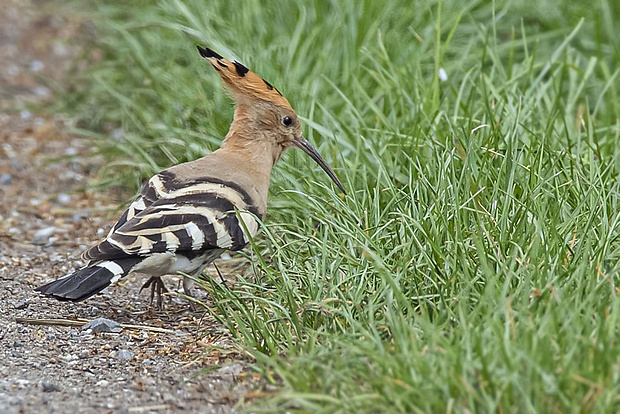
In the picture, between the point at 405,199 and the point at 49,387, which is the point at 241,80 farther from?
→ the point at 49,387

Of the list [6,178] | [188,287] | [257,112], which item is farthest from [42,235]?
[257,112]

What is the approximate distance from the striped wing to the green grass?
0.51ft

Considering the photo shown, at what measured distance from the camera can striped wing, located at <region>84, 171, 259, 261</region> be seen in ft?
11.4

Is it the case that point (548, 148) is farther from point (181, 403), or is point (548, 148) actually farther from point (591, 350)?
point (181, 403)

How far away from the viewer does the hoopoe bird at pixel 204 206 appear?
3471mm

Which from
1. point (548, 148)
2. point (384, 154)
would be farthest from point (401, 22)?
point (548, 148)

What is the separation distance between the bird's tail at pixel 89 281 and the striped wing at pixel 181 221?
0.11ft

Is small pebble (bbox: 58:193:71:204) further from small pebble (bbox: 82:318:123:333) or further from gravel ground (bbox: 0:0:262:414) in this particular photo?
small pebble (bbox: 82:318:123:333)

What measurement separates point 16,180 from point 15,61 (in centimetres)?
220

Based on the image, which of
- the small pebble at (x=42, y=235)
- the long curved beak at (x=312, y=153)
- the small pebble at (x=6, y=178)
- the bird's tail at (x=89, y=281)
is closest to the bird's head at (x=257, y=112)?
the long curved beak at (x=312, y=153)

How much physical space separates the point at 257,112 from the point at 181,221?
83cm

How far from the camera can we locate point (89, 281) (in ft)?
11.1

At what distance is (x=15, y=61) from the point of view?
23.9 feet

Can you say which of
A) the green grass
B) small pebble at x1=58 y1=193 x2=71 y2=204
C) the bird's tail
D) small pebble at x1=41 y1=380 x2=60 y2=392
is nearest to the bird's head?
the green grass
